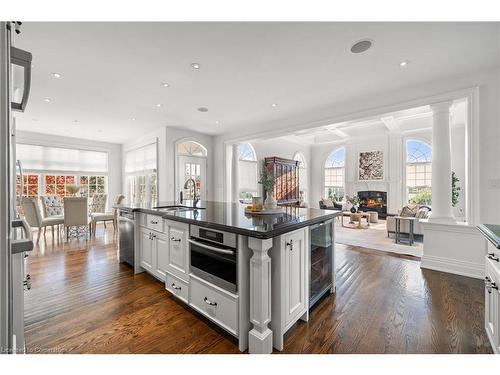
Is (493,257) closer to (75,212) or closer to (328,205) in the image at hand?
(75,212)

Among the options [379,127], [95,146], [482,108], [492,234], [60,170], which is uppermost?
[379,127]

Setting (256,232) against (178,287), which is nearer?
(256,232)

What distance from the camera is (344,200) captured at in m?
8.48

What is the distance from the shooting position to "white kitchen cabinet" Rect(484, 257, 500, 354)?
1328mm

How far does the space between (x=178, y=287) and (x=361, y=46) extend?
3041mm

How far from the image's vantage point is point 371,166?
26.4 ft

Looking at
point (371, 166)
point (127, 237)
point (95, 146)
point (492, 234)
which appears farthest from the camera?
point (371, 166)

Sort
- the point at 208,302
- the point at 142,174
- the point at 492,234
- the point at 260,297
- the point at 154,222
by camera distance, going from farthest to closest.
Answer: the point at 142,174
the point at 154,222
the point at 208,302
the point at 260,297
the point at 492,234

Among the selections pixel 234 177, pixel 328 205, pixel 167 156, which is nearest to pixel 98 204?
pixel 167 156

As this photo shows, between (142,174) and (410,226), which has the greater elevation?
(142,174)

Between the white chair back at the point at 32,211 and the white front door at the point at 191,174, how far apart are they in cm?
267

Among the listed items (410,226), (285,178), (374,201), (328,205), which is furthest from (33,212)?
(374,201)

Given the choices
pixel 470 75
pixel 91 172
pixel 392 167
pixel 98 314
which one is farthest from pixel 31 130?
pixel 392 167

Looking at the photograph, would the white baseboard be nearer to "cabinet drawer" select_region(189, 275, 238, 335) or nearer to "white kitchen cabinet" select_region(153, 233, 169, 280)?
"cabinet drawer" select_region(189, 275, 238, 335)
